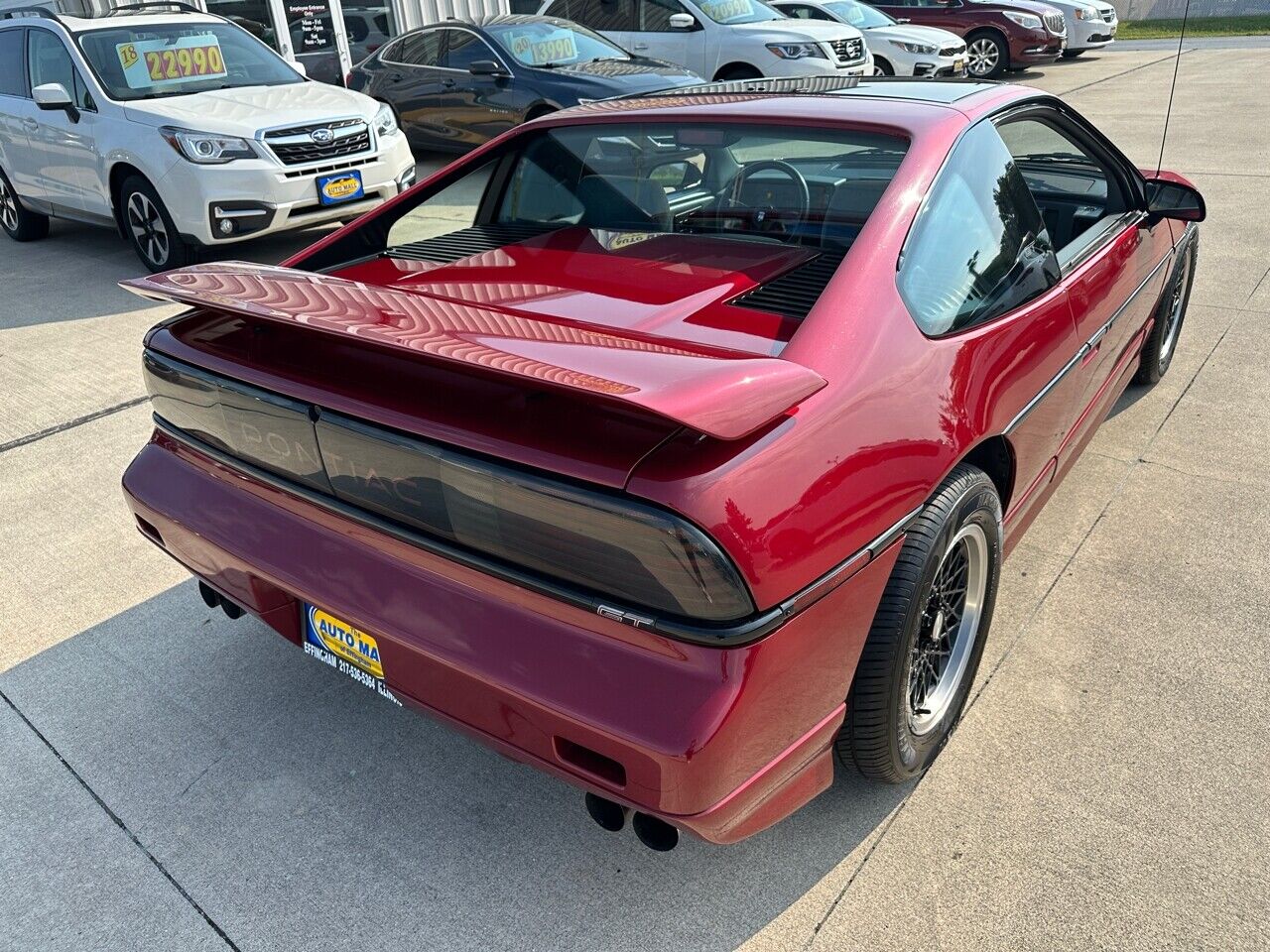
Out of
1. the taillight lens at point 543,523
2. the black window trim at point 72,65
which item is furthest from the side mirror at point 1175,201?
the black window trim at point 72,65

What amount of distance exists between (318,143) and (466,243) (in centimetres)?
414

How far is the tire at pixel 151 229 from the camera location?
6.51 meters

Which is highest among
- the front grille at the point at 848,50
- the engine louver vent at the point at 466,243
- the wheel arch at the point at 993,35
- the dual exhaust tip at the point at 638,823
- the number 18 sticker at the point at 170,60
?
the number 18 sticker at the point at 170,60

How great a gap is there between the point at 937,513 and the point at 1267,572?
1.62 metres

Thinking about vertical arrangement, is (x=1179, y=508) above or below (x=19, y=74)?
below

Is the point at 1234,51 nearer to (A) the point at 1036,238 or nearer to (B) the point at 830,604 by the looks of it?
(A) the point at 1036,238

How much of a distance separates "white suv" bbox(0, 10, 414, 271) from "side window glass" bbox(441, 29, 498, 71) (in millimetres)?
2094

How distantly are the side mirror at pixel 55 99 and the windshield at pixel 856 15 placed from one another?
32.5 ft

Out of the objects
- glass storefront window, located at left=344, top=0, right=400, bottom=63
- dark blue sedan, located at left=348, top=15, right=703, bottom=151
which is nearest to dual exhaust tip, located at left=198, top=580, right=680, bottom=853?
dark blue sedan, located at left=348, top=15, right=703, bottom=151

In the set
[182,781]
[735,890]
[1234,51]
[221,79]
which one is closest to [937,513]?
[735,890]

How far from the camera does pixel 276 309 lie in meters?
1.86

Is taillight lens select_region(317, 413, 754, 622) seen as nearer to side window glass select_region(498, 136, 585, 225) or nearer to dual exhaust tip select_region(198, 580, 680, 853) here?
dual exhaust tip select_region(198, 580, 680, 853)

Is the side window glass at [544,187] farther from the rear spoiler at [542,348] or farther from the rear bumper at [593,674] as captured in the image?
the rear bumper at [593,674]

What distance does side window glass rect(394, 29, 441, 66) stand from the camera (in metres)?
9.66
